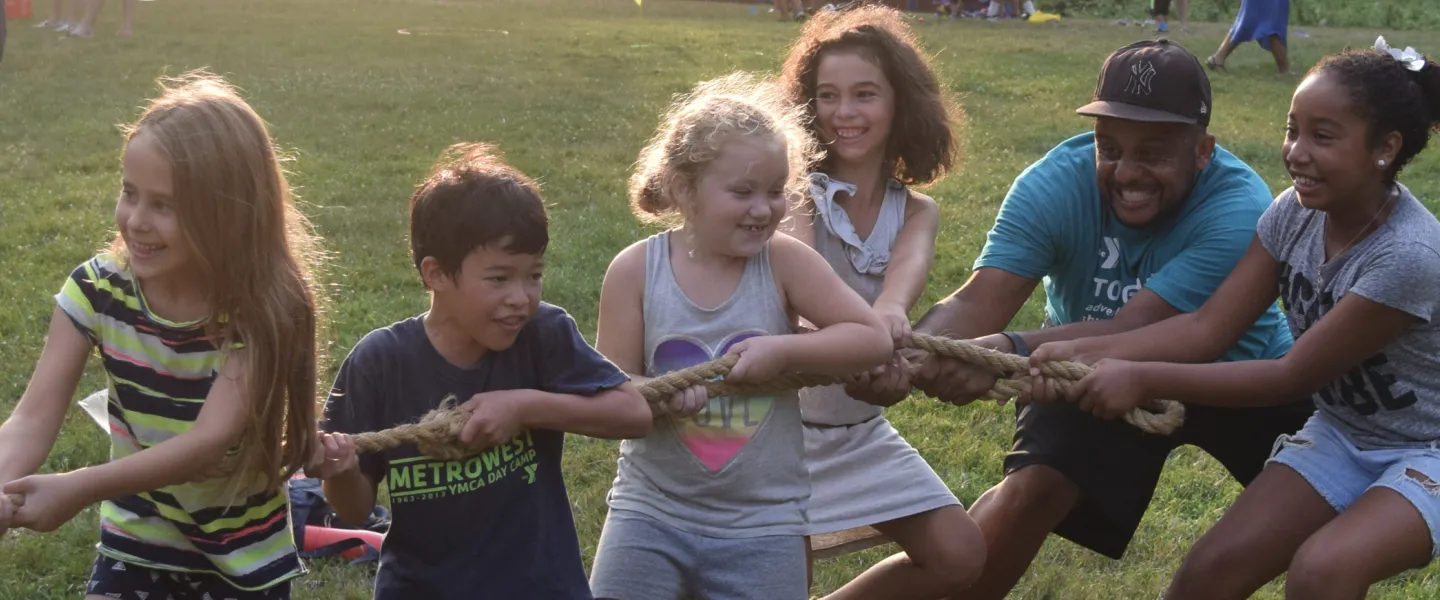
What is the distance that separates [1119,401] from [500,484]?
143 cm

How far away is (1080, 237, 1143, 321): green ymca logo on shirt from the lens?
3.79 metres

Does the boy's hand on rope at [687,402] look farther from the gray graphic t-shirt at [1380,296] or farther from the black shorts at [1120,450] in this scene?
the gray graphic t-shirt at [1380,296]

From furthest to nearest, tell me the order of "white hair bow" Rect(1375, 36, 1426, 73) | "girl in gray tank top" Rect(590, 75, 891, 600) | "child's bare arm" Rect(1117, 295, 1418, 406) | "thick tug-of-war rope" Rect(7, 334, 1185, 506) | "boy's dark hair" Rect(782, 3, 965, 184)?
1. "boy's dark hair" Rect(782, 3, 965, 184)
2. "white hair bow" Rect(1375, 36, 1426, 73)
3. "child's bare arm" Rect(1117, 295, 1418, 406)
4. "girl in gray tank top" Rect(590, 75, 891, 600)
5. "thick tug-of-war rope" Rect(7, 334, 1185, 506)

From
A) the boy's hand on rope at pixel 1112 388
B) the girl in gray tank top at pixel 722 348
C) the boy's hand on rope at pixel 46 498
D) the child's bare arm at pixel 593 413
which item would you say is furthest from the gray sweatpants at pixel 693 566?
the boy's hand on rope at pixel 46 498

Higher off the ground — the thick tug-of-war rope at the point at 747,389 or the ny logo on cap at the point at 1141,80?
the ny logo on cap at the point at 1141,80

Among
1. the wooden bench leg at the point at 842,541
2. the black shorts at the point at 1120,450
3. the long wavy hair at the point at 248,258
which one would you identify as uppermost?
the long wavy hair at the point at 248,258

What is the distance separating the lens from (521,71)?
1430 cm

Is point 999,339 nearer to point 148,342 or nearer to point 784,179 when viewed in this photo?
point 784,179

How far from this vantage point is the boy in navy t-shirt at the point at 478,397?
2.73 metres

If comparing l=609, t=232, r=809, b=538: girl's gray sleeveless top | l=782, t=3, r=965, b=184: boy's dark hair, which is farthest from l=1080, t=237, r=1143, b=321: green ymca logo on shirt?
l=609, t=232, r=809, b=538: girl's gray sleeveless top

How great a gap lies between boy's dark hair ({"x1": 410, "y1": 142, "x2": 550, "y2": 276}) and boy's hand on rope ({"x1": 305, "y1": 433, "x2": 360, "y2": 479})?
0.36m

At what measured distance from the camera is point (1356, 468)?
3.34m

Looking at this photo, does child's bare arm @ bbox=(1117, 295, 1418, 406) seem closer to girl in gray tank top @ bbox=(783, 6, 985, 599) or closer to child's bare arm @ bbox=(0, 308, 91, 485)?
girl in gray tank top @ bbox=(783, 6, 985, 599)

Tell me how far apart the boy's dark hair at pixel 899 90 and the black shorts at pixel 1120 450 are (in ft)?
2.37
